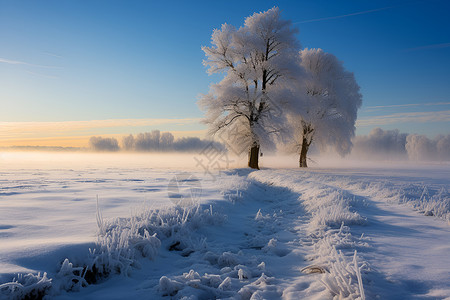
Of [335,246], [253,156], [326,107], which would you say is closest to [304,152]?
[326,107]

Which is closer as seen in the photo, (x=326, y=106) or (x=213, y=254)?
(x=213, y=254)

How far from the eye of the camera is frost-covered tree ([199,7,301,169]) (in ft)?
60.4

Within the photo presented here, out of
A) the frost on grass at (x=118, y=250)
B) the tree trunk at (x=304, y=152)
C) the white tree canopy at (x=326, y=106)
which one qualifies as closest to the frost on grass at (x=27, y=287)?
the frost on grass at (x=118, y=250)

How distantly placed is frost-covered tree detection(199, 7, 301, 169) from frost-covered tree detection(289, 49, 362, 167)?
105 inches

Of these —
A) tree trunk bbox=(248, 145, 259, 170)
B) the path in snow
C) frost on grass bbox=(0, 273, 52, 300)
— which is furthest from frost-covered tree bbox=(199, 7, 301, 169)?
frost on grass bbox=(0, 273, 52, 300)

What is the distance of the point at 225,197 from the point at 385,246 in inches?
181

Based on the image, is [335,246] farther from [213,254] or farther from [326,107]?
[326,107]

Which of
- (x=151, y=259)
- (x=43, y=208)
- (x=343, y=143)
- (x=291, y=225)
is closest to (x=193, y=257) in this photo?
(x=151, y=259)

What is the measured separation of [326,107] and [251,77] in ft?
24.7

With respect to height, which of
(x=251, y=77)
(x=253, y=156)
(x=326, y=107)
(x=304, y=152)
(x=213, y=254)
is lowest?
(x=213, y=254)

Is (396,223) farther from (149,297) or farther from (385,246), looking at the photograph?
(149,297)

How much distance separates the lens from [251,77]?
1853cm

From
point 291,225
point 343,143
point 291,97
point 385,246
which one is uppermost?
point 291,97

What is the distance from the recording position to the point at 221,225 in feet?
16.8
